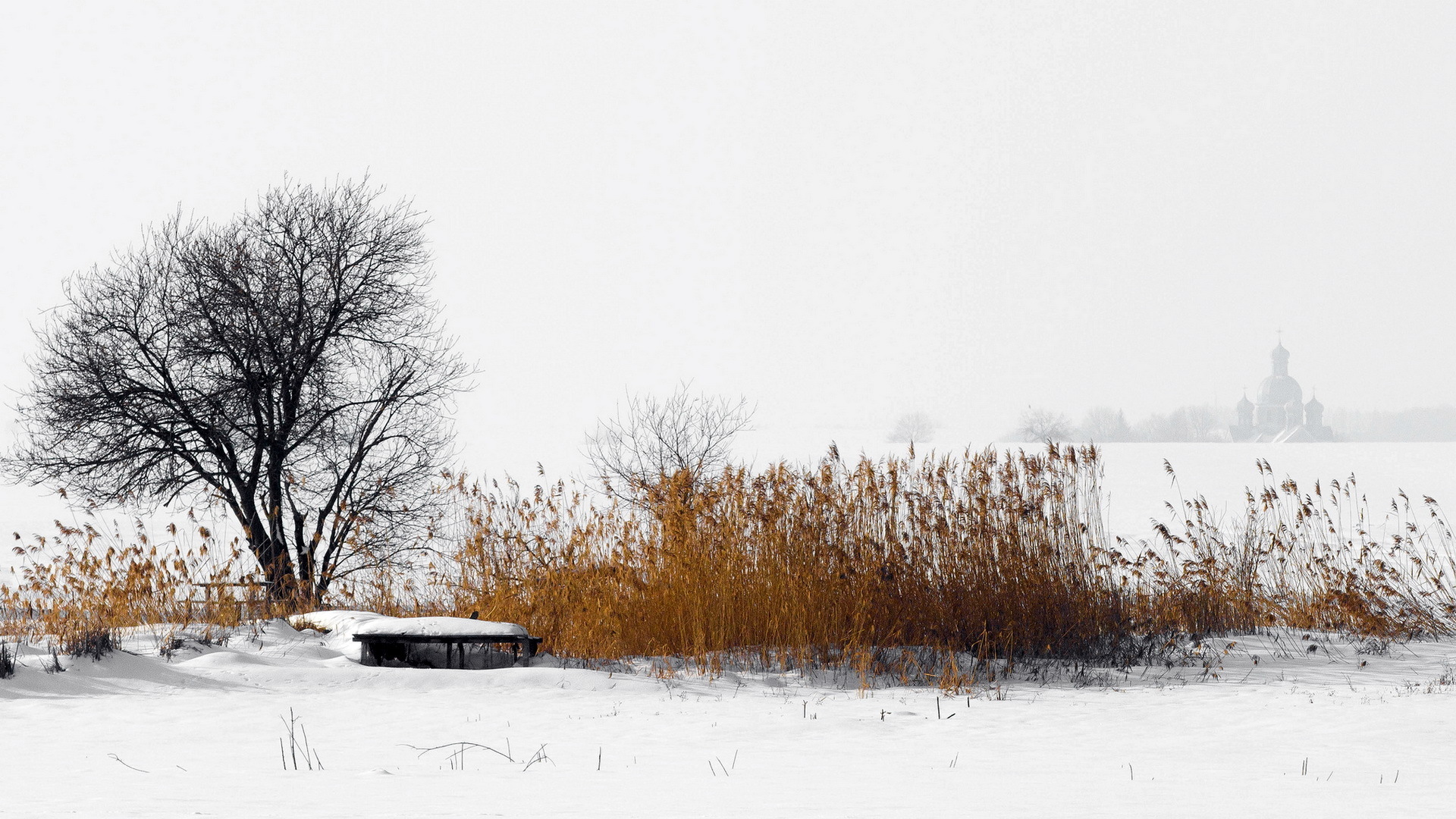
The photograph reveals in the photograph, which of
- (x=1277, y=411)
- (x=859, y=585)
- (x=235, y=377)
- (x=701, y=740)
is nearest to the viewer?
(x=701, y=740)

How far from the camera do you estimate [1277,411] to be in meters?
142

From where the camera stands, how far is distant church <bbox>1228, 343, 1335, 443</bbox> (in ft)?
450

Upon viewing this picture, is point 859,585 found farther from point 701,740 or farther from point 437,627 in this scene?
point 701,740

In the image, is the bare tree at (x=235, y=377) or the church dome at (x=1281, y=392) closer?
the bare tree at (x=235, y=377)

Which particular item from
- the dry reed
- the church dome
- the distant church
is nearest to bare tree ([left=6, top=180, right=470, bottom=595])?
the dry reed

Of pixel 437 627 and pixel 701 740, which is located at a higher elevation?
pixel 437 627

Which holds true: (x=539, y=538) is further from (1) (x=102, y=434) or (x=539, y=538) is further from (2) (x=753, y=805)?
(1) (x=102, y=434)

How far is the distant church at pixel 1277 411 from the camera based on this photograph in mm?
137125

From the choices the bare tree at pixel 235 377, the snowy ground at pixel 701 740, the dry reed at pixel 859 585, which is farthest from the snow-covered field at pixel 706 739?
the bare tree at pixel 235 377

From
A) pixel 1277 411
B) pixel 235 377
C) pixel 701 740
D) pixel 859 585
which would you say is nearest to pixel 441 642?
pixel 701 740

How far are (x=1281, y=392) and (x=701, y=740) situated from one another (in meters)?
154

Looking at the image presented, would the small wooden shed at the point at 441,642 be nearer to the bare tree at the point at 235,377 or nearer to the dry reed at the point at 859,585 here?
the dry reed at the point at 859,585

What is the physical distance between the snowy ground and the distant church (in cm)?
13965

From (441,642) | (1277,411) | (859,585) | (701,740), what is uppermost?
(1277,411)
